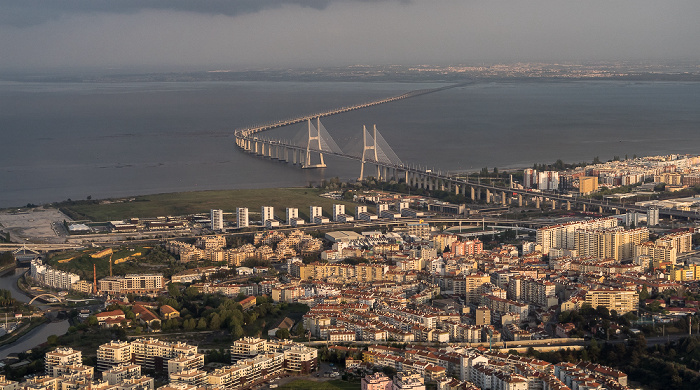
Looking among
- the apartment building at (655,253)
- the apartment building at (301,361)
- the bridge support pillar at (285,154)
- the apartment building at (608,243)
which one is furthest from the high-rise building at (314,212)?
the bridge support pillar at (285,154)

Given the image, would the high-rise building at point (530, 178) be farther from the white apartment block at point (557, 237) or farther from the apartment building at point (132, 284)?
the apartment building at point (132, 284)

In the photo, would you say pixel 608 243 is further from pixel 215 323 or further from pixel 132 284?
pixel 132 284

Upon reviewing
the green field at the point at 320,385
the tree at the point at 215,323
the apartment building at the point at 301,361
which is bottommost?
the tree at the point at 215,323

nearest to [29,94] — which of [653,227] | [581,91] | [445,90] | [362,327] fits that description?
[445,90]

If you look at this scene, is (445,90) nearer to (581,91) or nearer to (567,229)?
(581,91)

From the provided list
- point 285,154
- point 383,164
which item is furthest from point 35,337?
point 285,154

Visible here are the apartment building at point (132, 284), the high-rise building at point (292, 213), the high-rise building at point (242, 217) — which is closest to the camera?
the apartment building at point (132, 284)
